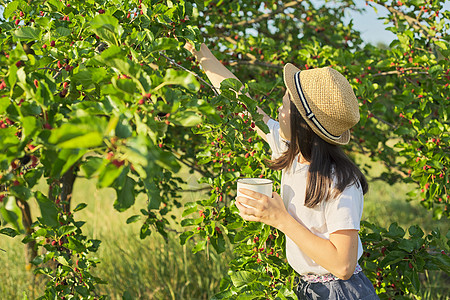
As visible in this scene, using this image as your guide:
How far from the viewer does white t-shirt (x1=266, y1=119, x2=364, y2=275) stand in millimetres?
1443

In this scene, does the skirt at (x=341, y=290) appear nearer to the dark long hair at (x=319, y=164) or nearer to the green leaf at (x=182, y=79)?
the dark long hair at (x=319, y=164)

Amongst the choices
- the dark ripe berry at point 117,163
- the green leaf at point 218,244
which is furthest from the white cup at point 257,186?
the dark ripe berry at point 117,163

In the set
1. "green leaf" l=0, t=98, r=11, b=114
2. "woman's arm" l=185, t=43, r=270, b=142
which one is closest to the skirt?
"woman's arm" l=185, t=43, r=270, b=142

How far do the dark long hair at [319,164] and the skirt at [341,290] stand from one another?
0.35 meters

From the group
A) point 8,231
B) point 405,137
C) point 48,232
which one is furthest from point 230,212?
point 405,137

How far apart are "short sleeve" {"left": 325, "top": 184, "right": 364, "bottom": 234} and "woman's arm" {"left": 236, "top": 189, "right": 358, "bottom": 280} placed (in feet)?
0.09

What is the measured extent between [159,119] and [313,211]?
2.58ft

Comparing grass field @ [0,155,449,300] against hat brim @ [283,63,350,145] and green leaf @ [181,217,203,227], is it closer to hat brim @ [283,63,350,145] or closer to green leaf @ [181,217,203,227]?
green leaf @ [181,217,203,227]

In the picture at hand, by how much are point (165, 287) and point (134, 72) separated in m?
2.74

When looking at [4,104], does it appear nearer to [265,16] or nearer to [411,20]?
[265,16]

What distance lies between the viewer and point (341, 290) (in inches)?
61.7

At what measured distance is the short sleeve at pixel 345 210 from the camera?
1428mm

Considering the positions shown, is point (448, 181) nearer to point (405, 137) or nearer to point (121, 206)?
point (405, 137)

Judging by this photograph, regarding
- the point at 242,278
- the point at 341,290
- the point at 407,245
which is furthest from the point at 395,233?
the point at 242,278
